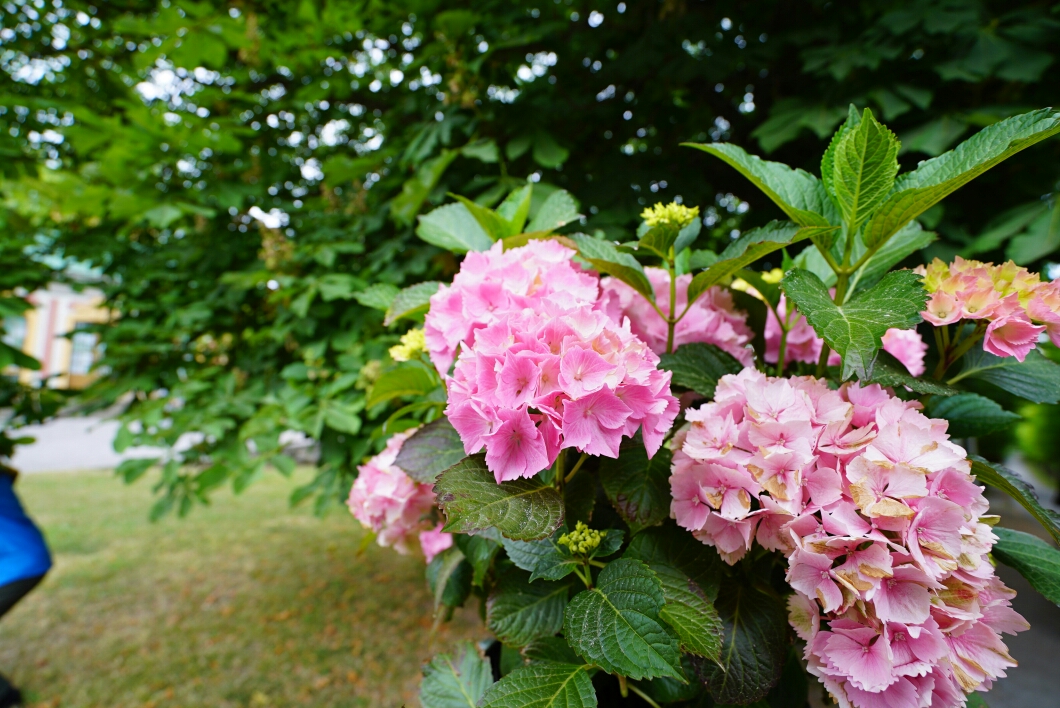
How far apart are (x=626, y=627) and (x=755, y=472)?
20 cm

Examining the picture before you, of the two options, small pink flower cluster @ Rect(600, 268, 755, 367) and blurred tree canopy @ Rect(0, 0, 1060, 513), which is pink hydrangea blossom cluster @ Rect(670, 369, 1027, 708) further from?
blurred tree canopy @ Rect(0, 0, 1060, 513)

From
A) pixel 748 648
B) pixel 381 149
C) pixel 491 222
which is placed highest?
pixel 381 149

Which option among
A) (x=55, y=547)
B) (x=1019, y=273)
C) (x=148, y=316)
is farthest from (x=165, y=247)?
(x=55, y=547)

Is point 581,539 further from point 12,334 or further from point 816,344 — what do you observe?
point 12,334

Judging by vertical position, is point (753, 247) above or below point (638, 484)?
above

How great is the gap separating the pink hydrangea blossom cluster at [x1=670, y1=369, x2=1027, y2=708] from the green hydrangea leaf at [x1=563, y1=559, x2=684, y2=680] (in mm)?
92

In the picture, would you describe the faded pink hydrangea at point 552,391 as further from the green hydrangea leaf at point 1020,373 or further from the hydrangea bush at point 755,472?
the green hydrangea leaf at point 1020,373

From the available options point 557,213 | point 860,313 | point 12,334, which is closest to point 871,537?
point 860,313

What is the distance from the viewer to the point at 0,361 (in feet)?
6.72

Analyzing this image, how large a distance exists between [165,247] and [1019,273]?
303 cm

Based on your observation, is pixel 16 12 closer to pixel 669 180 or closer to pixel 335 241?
pixel 335 241

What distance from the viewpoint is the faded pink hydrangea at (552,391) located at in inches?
21.1

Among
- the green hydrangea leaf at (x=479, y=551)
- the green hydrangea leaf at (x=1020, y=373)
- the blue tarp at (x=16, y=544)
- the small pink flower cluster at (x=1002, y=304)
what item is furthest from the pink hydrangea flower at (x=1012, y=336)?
the blue tarp at (x=16, y=544)

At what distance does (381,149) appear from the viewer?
214 centimetres
